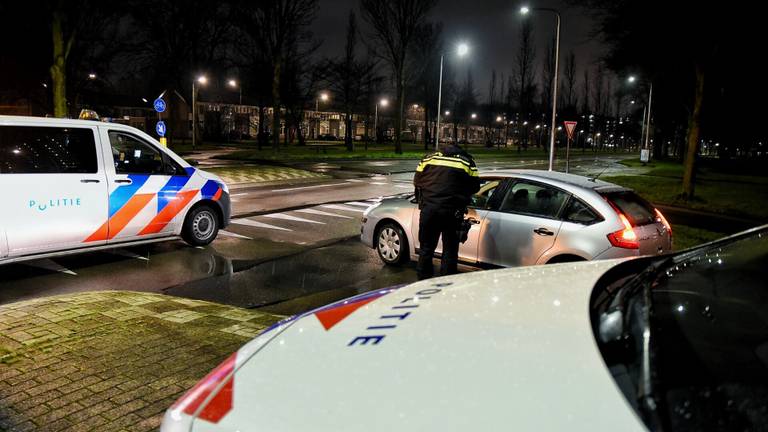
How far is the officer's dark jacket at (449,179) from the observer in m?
6.45

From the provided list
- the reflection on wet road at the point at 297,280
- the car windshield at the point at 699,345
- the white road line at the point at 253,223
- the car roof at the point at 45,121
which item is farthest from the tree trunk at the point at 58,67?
the car windshield at the point at 699,345

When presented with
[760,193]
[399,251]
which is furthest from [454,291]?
[760,193]

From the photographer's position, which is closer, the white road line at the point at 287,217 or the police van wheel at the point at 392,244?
the police van wheel at the point at 392,244

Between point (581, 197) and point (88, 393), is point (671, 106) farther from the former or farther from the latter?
point (88, 393)

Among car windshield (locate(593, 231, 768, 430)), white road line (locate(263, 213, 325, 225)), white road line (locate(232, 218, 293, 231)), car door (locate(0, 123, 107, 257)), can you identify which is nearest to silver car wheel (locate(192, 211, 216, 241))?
car door (locate(0, 123, 107, 257))

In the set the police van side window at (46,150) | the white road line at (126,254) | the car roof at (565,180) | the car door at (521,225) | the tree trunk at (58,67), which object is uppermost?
the tree trunk at (58,67)

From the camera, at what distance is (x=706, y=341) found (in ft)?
5.56

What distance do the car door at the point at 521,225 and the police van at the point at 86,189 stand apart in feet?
15.1

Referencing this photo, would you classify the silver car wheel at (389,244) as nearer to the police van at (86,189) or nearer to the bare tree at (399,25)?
the police van at (86,189)

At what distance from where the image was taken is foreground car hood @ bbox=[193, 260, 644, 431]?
4.51ft

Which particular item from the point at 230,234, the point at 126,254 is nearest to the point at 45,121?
the point at 126,254

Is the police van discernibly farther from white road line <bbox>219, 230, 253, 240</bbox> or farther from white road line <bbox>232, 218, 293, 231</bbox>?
white road line <bbox>232, 218, 293, 231</bbox>

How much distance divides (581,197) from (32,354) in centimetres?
544

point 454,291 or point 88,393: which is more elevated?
point 454,291
